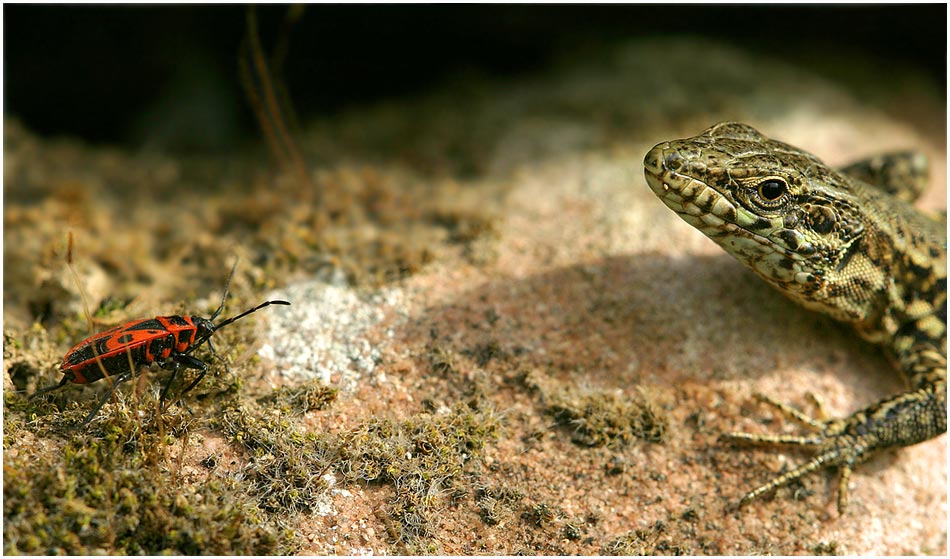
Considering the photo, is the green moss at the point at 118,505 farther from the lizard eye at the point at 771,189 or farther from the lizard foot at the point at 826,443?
→ the lizard eye at the point at 771,189

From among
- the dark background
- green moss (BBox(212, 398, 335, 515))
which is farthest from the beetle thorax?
the dark background

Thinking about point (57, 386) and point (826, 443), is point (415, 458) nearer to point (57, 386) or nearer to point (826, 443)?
point (57, 386)

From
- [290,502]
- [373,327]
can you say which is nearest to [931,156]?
[373,327]

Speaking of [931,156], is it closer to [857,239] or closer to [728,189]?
[857,239]

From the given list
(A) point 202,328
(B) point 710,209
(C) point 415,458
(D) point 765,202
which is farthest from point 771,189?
(A) point 202,328

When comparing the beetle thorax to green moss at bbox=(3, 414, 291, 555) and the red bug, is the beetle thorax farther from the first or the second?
green moss at bbox=(3, 414, 291, 555)

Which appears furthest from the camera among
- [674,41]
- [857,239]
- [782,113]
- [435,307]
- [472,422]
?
[674,41]
